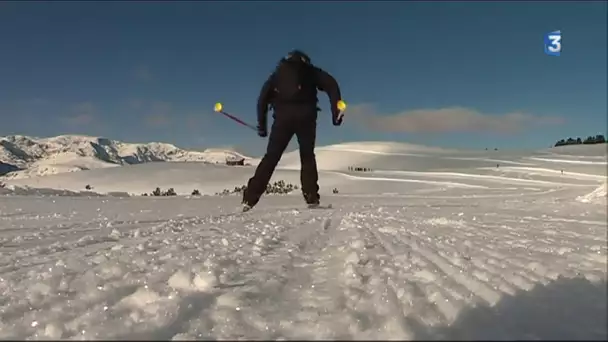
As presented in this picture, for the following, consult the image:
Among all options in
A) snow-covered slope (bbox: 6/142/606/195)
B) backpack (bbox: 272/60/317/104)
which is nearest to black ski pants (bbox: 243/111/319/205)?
backpack (bbox: 272/60/317/104)

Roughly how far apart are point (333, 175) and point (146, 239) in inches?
740

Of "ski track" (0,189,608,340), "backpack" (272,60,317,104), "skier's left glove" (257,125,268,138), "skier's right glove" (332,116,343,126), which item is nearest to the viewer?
"ski track" (0,189,608,340)

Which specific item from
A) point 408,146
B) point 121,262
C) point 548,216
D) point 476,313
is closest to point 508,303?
point 476,313

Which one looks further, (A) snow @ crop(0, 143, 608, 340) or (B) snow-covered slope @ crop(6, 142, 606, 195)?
(B) snow-covered slope @ crop(6, 142, 606, 195)

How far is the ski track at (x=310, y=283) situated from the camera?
1.27m

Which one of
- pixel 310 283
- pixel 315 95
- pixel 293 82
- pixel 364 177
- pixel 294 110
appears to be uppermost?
pixel 293 82

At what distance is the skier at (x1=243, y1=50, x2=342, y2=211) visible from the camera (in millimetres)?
6215

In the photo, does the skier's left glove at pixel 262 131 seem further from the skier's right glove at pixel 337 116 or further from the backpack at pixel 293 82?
the skier's right glove at pixel 337 116

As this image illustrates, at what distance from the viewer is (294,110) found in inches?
247

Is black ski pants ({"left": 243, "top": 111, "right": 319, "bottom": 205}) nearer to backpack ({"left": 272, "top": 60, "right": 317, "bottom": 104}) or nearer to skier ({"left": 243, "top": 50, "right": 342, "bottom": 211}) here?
skier ({"left": 243, "top": 50, "right": 342, "bottom": 211})

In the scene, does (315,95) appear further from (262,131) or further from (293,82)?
(262,131)

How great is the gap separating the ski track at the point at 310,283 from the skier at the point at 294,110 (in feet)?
9.84

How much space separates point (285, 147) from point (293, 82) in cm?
84

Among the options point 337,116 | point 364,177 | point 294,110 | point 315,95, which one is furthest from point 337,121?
point 364,177
